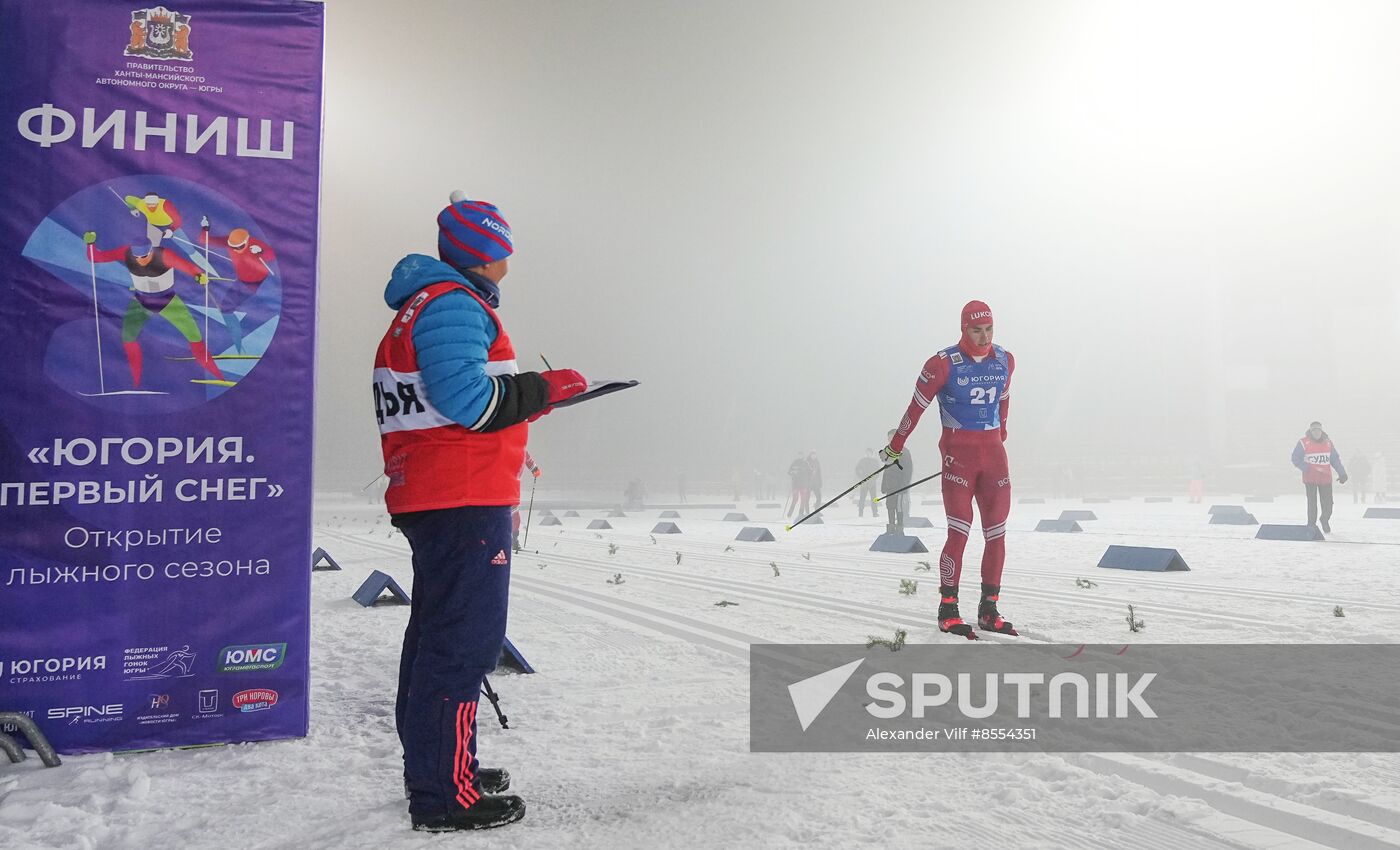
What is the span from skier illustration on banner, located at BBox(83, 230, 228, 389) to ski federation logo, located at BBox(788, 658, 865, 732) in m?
2.49

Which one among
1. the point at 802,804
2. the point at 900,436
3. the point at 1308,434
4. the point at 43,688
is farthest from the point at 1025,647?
the point at 1308,434

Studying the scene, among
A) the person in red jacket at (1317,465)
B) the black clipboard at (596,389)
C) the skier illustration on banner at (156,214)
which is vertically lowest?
the person in red jacket at (1317,465)

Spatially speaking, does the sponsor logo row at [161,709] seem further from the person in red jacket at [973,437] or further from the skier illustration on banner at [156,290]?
the person in red jacket at [973,437]

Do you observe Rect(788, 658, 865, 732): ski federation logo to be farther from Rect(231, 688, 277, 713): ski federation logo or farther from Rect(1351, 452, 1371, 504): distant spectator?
Rect(1351, 452, 1371, 504): distant spectator

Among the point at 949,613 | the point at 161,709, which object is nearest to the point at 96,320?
the point at 161,709

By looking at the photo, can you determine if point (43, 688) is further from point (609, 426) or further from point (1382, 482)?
point (609, 426)

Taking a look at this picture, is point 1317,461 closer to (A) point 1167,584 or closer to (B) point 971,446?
(A) point 1167,584

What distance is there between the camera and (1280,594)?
605 centimetres

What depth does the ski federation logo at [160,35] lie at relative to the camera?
277 cm

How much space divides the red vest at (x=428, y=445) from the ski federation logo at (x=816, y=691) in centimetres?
153

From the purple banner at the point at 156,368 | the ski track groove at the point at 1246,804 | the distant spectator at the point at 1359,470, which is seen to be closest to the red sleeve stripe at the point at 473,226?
the purple banner at the point at 156,368

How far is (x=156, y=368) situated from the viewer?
275cm

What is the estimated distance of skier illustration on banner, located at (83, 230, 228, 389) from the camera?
8.93 feet

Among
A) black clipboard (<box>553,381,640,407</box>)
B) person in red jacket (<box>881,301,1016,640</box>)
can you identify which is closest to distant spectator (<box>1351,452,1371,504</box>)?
person in red jacket (<box>881,301,1016,640</box>)
